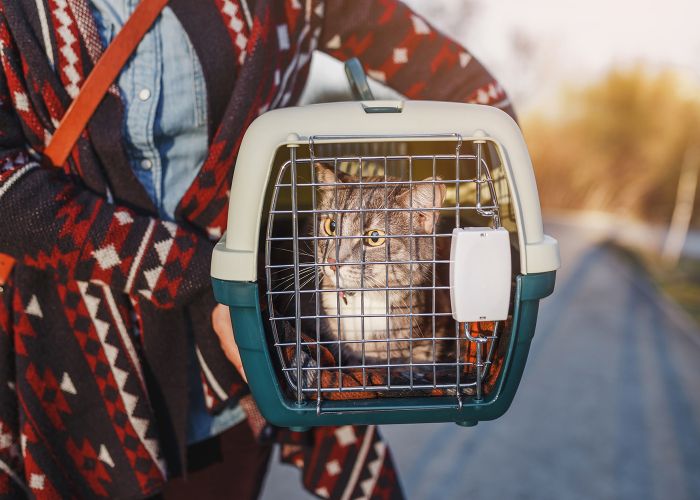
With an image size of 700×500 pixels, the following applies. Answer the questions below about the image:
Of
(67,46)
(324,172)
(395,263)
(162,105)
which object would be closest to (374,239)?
(324,172)

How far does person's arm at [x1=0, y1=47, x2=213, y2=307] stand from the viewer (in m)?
0.67

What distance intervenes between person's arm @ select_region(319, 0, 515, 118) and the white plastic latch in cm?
37

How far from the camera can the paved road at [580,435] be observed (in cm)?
194

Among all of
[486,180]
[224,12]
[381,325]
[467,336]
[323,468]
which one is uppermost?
[224,12]

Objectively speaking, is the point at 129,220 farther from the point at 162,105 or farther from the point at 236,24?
the point at 236,24

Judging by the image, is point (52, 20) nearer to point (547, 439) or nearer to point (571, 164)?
point (547, 439)

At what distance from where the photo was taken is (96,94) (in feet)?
2.40

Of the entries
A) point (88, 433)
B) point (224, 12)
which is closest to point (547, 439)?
point (88, 433)

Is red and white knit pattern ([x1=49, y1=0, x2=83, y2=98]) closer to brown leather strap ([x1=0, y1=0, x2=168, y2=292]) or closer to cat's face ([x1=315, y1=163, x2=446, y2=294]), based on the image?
brown leather strap ([x1=0, y1=0, x2=168, y2=292])

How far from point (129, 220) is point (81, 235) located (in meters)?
0.06

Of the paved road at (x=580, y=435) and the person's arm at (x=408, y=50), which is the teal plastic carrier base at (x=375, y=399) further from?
the paved road at (x=580, y=435)

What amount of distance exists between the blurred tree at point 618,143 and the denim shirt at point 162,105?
9.43m

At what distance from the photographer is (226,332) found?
771 millimetres

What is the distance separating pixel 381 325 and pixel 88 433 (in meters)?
0.50
